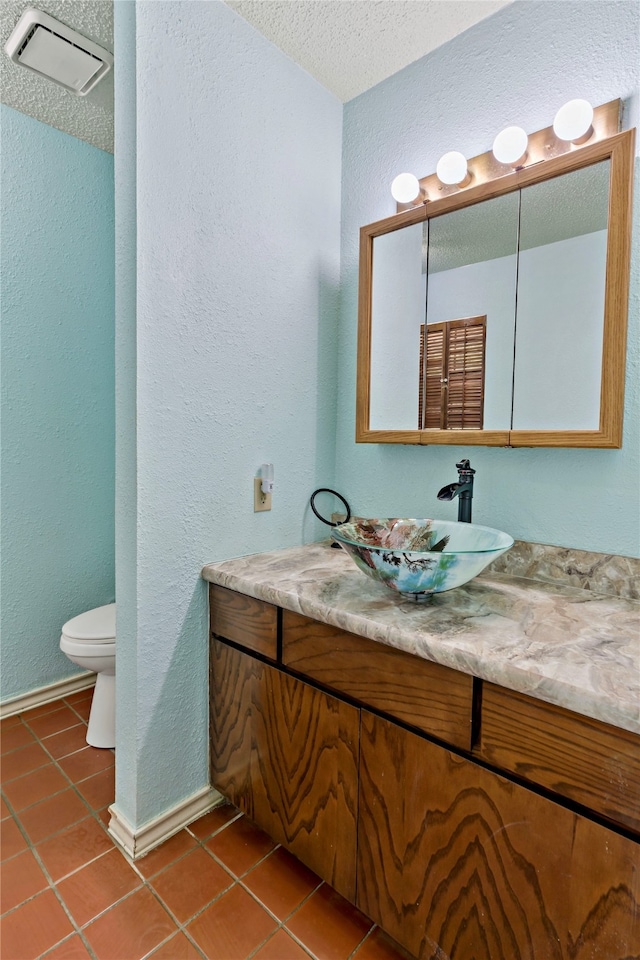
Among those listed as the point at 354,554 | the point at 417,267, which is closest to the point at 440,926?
the point at 354,554

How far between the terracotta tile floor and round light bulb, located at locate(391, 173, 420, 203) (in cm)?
200

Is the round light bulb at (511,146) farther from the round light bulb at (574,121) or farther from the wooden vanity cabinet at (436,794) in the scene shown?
the wooden vanity cabinet at (436,794)

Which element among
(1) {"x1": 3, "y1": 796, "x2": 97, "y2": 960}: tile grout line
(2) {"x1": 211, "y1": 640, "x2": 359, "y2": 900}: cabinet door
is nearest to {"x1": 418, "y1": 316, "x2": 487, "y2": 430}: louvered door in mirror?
(2) {"x1": 211, "y1": 640, "x2": 359, "y2": 900}: cabinet door

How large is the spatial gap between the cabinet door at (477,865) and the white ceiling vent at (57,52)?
2195mm

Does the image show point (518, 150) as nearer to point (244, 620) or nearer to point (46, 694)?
point (244, 620)

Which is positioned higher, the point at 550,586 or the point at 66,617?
the point at 550,586

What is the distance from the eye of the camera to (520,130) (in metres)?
1.27

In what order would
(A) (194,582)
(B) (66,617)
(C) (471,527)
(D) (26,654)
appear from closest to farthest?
1. (C) (471,527)
2. (A) (194,582)
3. (D) (26,654)
4. (B) (66,617)

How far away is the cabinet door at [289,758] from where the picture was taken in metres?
1.10

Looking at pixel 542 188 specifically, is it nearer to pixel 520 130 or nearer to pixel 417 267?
pixel 520 130

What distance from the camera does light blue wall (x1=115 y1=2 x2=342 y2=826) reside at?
1258 mm

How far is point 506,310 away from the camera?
1.33 m

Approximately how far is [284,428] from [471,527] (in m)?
0.72

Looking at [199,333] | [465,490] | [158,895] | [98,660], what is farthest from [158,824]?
[199,333]
